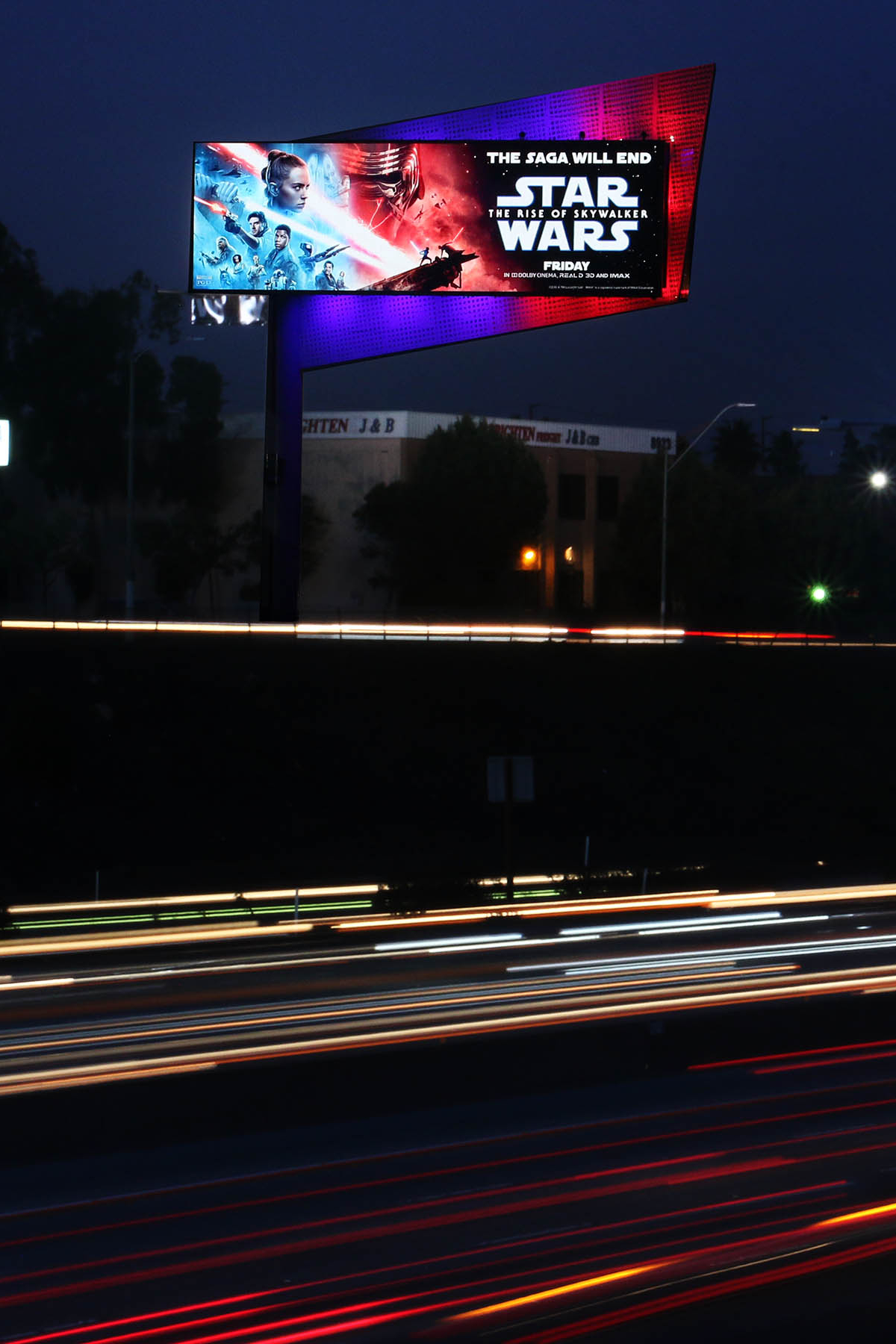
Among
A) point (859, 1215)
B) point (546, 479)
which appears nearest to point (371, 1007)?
point (859, 1215)

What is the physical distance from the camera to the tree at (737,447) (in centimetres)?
10250

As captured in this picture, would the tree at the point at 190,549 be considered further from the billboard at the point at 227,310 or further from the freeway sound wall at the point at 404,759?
the freeway sound wall at the point at 404,759

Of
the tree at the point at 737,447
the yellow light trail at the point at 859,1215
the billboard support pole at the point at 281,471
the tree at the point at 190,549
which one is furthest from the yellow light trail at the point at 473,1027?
the tree at the point at 737,447

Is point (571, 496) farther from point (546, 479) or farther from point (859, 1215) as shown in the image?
point (859, 1215)

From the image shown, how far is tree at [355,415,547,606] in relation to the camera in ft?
210

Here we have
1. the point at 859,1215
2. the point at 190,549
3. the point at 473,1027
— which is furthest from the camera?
the point at 190,549

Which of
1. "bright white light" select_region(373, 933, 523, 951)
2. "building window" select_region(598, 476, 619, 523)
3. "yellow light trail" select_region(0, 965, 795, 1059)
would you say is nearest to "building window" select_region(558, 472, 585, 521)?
"building window" select_region(598, 476, 619, 523)

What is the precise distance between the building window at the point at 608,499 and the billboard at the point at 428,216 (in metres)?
38.6

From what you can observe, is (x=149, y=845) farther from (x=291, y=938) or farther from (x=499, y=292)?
(x=499, y=292)

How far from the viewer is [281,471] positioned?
120ft

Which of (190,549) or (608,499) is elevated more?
(608,499)

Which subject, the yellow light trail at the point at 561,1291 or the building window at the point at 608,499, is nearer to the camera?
the yellow light trail at the point at 561,1291

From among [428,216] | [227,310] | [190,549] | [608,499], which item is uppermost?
[428,216]

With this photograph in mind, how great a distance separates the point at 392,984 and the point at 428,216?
89.8ft
